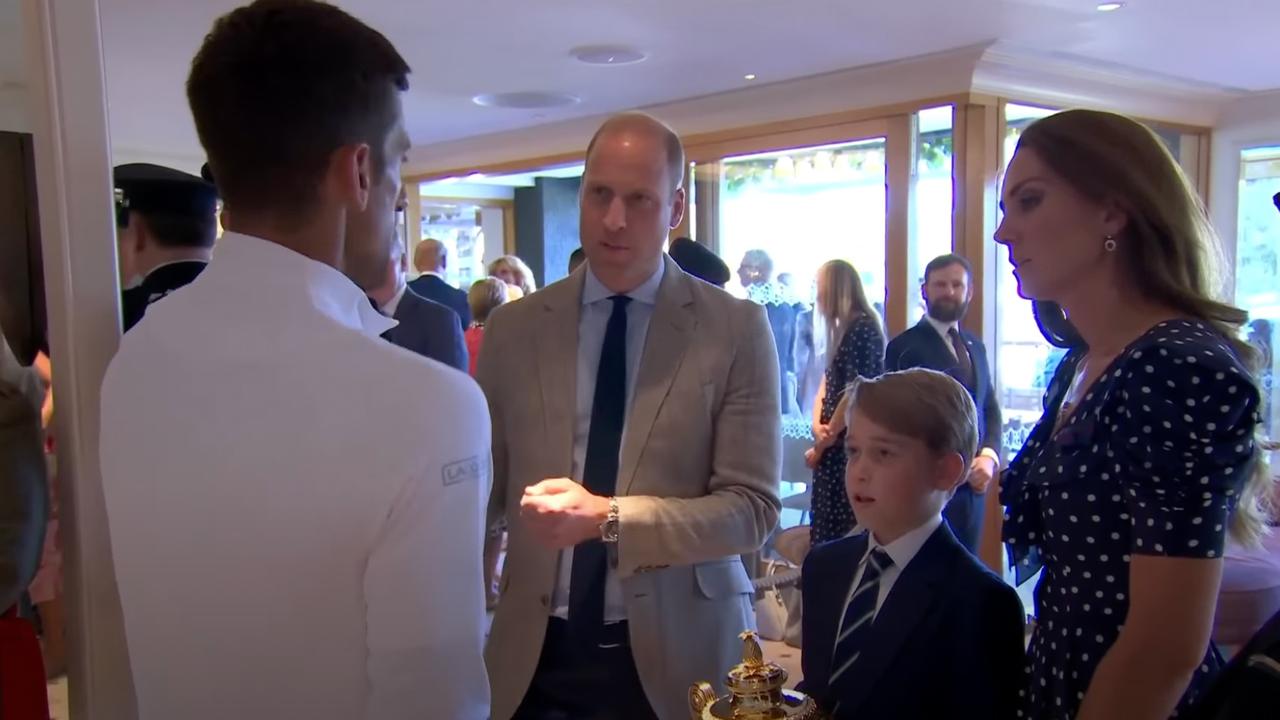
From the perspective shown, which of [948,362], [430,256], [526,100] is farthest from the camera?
[526,100]

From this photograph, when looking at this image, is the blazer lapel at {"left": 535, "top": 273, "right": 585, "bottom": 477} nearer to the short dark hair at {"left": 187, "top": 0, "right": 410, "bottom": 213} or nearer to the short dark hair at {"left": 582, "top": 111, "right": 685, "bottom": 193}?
the short dark hair at {"left": 582, "top": 111, "right": 685, "bottom": 193}

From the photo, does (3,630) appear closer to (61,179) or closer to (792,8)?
(61,179)

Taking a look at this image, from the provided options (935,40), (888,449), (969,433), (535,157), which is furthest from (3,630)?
(535,157)

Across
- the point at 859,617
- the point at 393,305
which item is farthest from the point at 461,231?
the point at 859,617

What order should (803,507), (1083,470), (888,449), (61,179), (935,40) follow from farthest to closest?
(803,507) < (935,40) < (888,449) < (1083,470) < (61,179)

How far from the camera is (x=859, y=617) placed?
1.27 meters

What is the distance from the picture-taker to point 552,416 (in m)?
1.40

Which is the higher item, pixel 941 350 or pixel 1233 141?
pixel 1233 141

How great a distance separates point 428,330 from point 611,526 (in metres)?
1.12

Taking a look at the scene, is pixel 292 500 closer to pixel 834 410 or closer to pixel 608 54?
pixel 834 410

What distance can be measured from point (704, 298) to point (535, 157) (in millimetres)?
5836

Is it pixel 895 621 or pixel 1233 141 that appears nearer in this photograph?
pixel 895 621

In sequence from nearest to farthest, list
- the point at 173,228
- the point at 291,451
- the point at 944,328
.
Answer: the point at 291,451 → the point at 173,228 → the point at 944,328

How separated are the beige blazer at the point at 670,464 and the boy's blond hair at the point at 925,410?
A: 0.16 m
